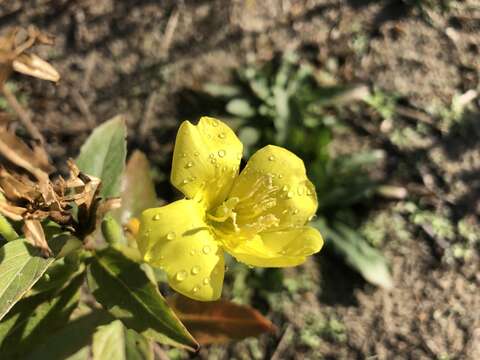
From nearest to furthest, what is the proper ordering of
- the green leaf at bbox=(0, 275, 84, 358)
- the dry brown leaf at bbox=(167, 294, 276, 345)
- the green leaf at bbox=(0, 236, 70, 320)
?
the green leaf at bbox=(0, 236, 70, 320) < the green leaf at bbox=(0, 275, 84, 358) < the dry brown leaf at bbox=(167, 294, 276, 345)

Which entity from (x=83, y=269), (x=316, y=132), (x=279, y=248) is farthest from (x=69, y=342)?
(x=316, y=132)

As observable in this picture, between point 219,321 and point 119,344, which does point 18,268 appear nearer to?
point 119,344

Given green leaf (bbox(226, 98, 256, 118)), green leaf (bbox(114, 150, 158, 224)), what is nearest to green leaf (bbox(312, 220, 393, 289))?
green leaf (bbox(226, 98, 256, 118))

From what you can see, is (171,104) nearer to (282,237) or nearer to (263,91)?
(263,91)

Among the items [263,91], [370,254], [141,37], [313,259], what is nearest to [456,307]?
[370,254]

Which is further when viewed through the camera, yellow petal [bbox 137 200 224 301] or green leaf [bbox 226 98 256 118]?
green leaf [bbox 226 98 256 118]

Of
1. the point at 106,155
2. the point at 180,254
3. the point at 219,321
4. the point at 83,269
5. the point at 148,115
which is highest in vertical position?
the point at 180,254

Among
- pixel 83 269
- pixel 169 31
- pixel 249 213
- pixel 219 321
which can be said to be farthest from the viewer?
pixel 169 31

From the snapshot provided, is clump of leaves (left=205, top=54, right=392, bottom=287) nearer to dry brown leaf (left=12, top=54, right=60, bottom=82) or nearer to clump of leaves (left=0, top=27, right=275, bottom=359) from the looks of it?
clump of leaves (left=0, top=27, right=275, bottom=359)

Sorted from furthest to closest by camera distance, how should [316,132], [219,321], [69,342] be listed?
[316,132], [219,321], [69,342]

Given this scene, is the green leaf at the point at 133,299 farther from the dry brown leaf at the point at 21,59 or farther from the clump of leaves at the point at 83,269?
the dry brown leaf at the point at 21,59
